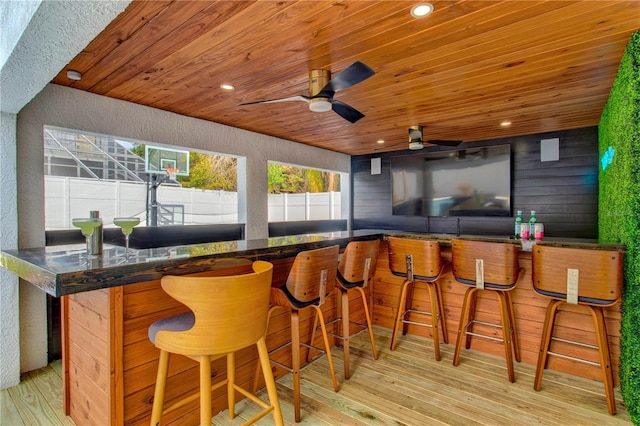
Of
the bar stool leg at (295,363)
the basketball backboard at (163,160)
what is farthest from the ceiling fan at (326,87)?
the basketball backboard at (163,160)

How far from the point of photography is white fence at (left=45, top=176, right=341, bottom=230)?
16.9ft

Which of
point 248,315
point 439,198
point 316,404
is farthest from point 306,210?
point 248,315

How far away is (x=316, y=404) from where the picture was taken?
6.73ft

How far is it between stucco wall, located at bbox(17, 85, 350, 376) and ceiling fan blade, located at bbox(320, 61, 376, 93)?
2139mm

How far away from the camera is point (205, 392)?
1.33 meters

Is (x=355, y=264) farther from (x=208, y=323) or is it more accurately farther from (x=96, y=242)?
(x=96, y=242)

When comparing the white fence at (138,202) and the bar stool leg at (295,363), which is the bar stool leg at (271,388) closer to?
the bar stool leg at (295,363)

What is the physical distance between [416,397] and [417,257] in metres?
1.02

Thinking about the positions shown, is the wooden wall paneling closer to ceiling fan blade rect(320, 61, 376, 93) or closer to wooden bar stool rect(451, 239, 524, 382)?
ceiling fan blade rect(320, 61, 376, 93)

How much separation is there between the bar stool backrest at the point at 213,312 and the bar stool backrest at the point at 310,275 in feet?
1.77

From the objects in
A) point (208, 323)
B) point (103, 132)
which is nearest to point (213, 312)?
point (208, 323)

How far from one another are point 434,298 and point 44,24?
2879 millimetres

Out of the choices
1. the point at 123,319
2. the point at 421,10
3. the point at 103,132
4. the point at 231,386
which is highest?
the point at 421,10

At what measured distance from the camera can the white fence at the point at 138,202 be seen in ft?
16.9
